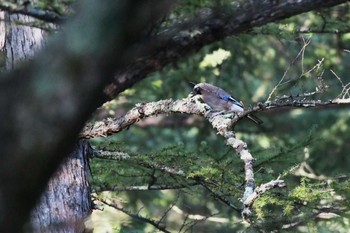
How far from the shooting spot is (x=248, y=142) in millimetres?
11883

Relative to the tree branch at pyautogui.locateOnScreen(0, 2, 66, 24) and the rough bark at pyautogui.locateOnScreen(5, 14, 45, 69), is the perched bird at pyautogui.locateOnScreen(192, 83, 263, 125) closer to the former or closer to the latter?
the rough bark at pyautogui.locateOnScreen(5, 14, 45, 69)

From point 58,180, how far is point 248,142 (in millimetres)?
6820

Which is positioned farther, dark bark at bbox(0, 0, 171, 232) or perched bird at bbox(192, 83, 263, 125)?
perched bird at bbox(192, 83, 263, 125)

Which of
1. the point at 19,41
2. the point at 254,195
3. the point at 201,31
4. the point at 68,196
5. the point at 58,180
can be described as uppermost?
the point at 19,41

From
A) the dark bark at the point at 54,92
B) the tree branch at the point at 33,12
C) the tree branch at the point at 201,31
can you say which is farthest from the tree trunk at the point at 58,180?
the dark bark at the point at 54,92

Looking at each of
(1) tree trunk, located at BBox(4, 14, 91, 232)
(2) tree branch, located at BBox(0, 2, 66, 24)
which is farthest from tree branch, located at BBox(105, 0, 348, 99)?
(1) tree trunk, located at BBox(4, 14, 91, 232)

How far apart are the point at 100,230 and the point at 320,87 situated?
253cm

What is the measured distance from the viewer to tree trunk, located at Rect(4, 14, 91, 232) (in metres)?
5.14

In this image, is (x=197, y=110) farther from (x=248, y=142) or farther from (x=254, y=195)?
(x=248, y=142)

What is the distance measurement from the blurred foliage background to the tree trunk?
43cm

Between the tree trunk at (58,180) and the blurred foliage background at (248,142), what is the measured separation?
0.43 meters

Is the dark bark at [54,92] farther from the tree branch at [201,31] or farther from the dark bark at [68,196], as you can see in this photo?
the dark bark at [68,196]

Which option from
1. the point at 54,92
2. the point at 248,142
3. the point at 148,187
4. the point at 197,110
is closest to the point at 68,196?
the point at 197,110

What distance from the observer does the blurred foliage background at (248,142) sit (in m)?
5.38
